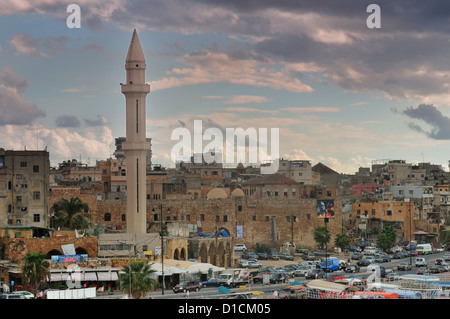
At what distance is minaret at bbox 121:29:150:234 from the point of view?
70438 millimetres

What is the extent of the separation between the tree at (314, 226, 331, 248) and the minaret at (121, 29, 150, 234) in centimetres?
2197

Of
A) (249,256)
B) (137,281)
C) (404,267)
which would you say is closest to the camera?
(137,281)

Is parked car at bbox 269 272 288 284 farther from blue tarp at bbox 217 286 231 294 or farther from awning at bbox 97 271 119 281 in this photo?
awning at bbox 97 271 119 281

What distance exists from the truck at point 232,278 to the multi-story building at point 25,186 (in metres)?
20.6

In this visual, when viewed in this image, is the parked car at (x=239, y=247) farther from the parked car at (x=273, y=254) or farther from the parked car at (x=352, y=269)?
the parked car at (x=352, y=269)

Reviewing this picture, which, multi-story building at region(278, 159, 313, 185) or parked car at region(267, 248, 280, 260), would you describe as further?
multi-story building at region(278, 159, 313, 185)

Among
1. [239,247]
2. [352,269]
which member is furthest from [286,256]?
[352,269]

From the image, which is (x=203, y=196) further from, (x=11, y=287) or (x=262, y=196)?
(x=11, y=287)

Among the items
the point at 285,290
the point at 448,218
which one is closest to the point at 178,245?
the point at 285,290

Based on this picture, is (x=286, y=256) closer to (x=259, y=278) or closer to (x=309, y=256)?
(x=309, y=256)

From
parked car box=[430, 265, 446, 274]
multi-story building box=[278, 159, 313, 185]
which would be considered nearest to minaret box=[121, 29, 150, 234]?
parked car box=[430, 265, 446, 274]

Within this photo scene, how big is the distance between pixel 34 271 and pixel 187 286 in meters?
8.74

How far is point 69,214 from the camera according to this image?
74875 mm
